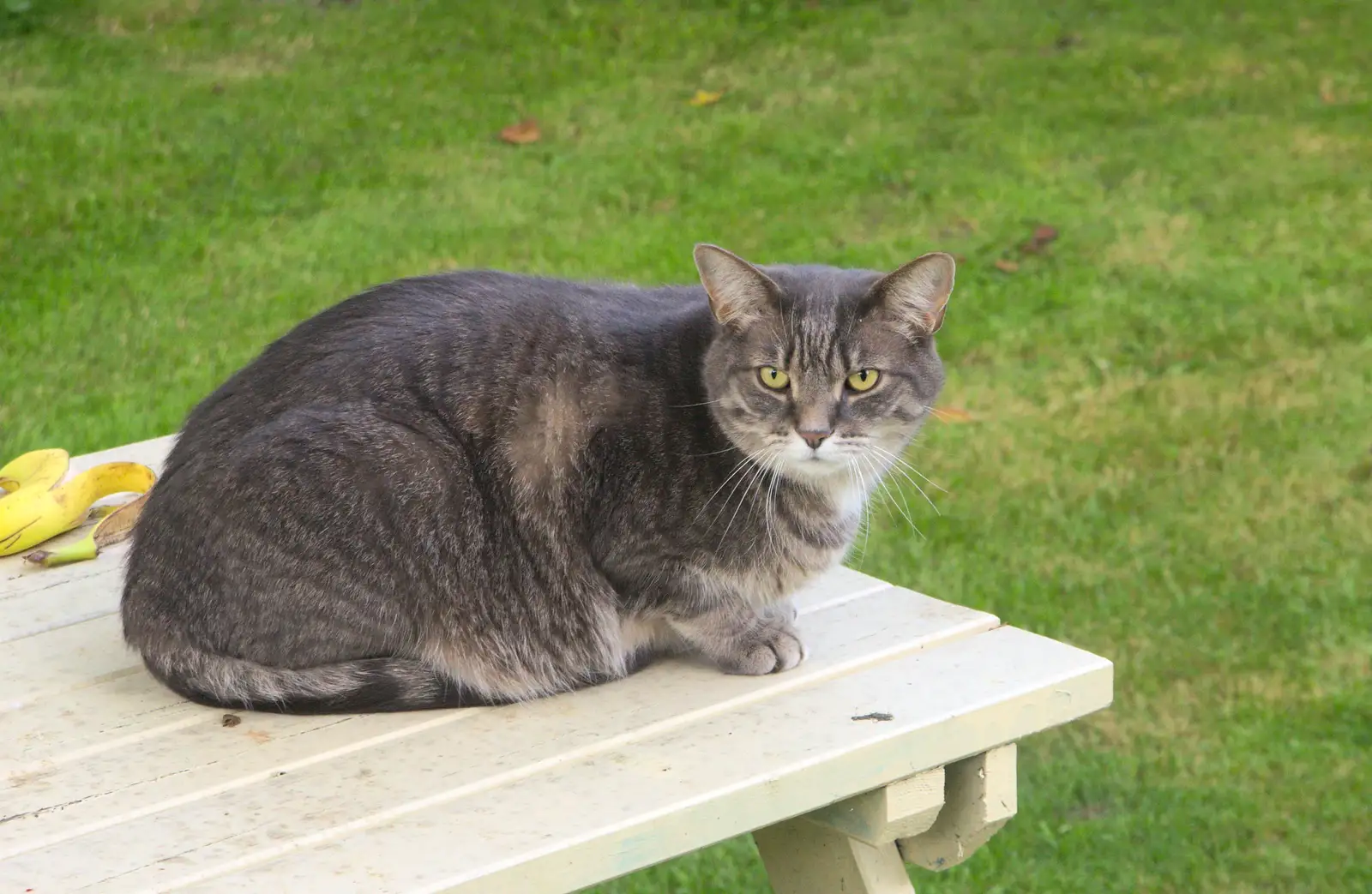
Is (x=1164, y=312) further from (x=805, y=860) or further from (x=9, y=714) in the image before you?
(x=9, y=714)

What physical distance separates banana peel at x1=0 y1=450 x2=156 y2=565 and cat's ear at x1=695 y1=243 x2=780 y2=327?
1.06 m

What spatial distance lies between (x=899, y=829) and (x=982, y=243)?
3.63 m

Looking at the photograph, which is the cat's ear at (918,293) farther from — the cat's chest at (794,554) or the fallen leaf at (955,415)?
the fallen leaf at (955,415)

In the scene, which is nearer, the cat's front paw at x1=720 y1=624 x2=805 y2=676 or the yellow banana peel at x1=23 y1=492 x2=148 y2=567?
the cat's front paw at x1=720 y1=624 x2=805 y2=676

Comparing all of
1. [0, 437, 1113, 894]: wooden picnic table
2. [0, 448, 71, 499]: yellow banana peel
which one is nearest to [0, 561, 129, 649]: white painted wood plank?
[0, 437, 1113, 894]: wooden picnic table

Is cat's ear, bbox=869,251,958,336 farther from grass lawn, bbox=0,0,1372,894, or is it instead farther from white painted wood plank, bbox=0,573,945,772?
grass lawn, bbox=0,0,1372,894

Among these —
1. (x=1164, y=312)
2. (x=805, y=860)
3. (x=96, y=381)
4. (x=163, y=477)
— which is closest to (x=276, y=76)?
(x=96, y=381)

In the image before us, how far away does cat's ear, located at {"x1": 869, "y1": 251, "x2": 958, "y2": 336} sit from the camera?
7.03 feet

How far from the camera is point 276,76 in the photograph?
255 inches

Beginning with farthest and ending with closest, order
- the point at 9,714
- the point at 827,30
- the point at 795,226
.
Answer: the point at 827,30 → the point at 795,226 → the point at 9,714

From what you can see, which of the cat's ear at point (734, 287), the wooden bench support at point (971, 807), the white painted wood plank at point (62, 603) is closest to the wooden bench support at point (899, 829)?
the wooden bench support at point (971, 807)

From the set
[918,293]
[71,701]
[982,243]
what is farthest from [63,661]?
[982,243]

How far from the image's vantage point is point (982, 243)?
17.5 ft

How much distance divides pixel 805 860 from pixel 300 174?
14.0ft
